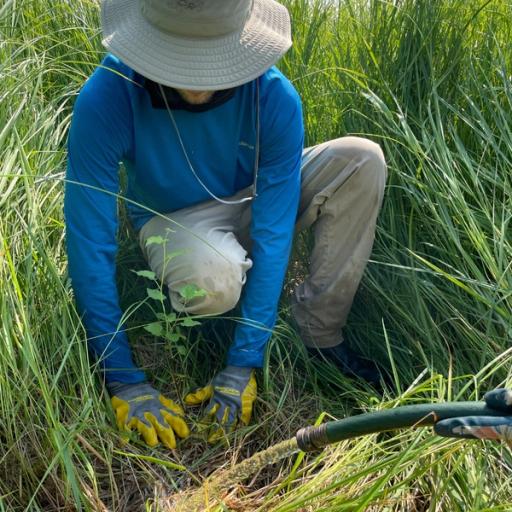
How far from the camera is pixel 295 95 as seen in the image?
2.12m

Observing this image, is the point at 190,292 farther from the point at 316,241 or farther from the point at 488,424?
the point at 488,424

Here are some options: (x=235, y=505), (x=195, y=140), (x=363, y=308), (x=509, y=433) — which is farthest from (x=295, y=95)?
(x=509, y=433)

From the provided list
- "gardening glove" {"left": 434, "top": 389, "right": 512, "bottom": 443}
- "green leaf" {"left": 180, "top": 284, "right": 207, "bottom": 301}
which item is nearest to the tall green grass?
"green leaf" {"left": 180, "top": 284, "right": 207, "bottom": 301}

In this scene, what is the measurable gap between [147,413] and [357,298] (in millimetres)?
780

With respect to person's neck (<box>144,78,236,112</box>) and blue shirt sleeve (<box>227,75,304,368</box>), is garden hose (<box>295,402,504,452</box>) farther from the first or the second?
person's neck (<box>144,78,236,112</box>)

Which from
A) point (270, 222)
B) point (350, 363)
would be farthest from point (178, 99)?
point (350, 363)

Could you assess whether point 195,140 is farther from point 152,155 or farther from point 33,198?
point 33,198

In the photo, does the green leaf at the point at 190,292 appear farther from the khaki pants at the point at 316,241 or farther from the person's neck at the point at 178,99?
the person's neck at the point at 178,99

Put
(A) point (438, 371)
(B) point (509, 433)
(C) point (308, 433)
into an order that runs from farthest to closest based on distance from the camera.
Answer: (A) point (438, 371)
(C) point (308, 433)
(B) point (509, 433)

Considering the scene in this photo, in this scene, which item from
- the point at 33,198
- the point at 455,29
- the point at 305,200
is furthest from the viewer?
the point at 455,29

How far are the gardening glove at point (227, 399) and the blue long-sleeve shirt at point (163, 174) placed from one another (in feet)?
0.15

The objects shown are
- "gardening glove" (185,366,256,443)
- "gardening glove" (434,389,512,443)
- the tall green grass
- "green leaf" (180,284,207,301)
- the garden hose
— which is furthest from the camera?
"gardening glove" (185,366,256,443)

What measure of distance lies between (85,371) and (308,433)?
64 centimetres

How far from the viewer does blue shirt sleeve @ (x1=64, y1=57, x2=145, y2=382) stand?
6.44ft
